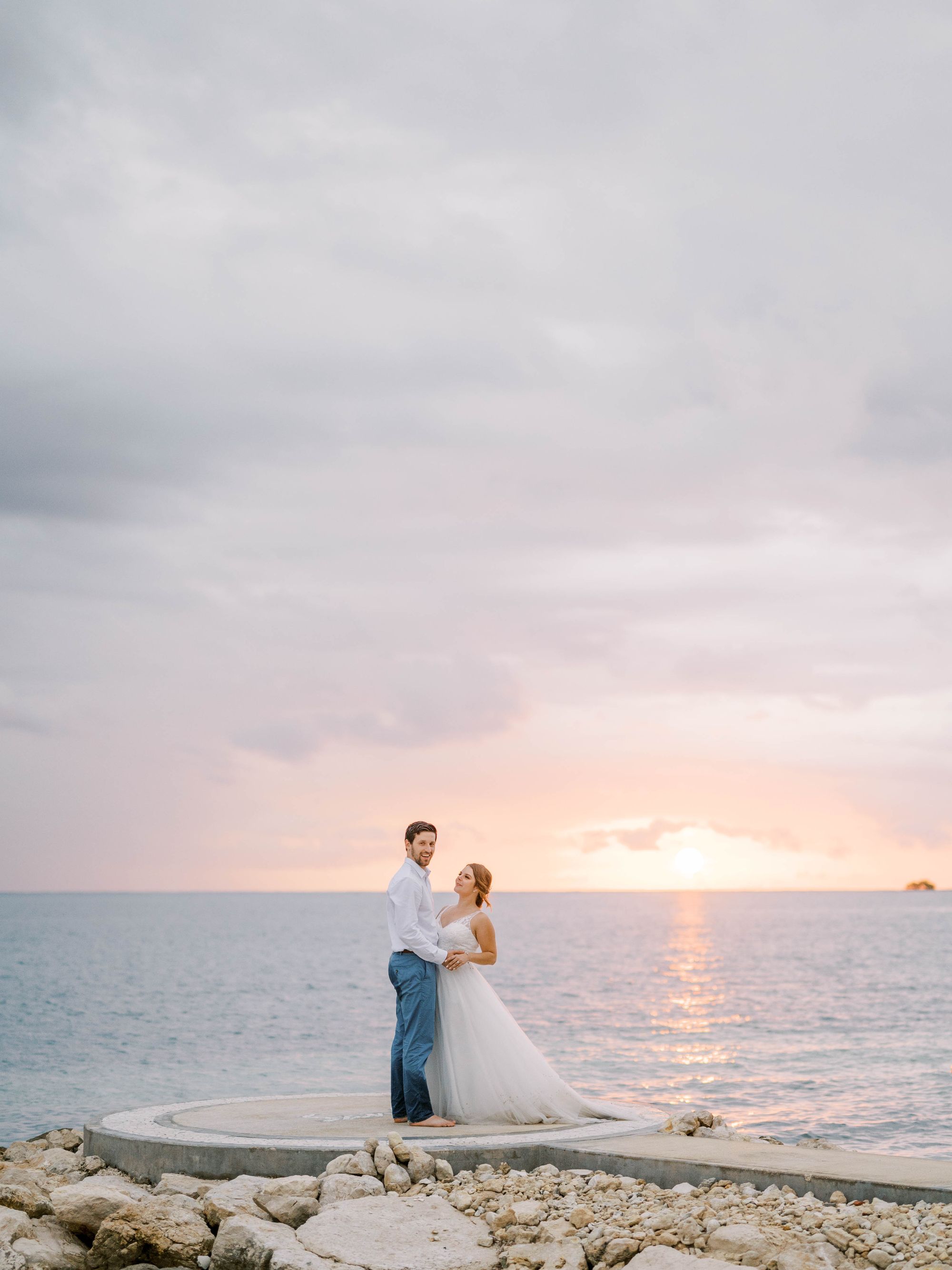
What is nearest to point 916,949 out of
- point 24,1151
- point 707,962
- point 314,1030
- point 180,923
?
point 707,962

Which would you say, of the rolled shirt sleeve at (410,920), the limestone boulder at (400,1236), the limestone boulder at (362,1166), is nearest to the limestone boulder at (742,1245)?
the limestone boulder at (400,1236)

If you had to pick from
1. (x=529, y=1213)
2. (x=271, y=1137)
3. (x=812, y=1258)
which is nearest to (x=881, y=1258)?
(x=812, y=1258)

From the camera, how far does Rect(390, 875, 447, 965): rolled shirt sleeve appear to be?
9.80 meters

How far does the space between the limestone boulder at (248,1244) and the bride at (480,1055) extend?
2340 mm

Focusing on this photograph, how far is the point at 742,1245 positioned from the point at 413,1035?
3.45 metres

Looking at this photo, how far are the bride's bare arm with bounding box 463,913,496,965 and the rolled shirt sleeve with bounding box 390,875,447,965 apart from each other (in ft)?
1.11

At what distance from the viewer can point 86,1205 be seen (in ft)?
27.6

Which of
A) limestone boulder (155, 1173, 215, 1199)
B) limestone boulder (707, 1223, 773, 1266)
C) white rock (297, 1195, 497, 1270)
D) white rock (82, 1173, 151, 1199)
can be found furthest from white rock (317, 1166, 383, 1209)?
limestone boulder (707, 1223, 773, 1266)

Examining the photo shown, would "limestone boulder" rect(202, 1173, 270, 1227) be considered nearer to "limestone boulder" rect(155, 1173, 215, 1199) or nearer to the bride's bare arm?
"limestone boulder" rect(155, 1173, 215, 1199)

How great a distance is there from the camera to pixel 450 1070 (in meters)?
10.1

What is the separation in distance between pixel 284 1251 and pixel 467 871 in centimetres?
337

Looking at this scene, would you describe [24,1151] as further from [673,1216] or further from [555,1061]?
[555,1061]

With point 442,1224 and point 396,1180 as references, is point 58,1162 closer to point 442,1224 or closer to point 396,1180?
point 396,1180

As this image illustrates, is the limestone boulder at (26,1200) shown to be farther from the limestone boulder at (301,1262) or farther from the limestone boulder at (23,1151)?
the limestone boulder at (23,1151)
